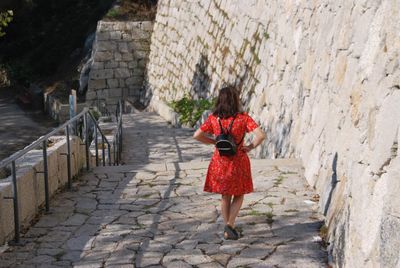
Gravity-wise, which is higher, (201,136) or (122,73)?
(201,136)

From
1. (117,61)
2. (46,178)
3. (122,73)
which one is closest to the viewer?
(46,178)

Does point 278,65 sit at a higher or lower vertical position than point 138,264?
higher

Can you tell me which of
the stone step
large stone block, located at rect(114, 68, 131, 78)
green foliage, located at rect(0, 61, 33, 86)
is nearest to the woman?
the stone step

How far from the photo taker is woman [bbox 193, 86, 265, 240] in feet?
14.4

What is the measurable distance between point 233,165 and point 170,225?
2.95 ft

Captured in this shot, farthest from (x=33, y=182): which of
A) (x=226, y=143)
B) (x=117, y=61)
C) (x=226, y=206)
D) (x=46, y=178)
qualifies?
(x=117, y=61)

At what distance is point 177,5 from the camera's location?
16984 mm

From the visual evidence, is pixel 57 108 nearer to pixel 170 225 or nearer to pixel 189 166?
pixel 189 166

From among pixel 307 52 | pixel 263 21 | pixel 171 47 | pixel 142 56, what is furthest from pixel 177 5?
pixel 307 52

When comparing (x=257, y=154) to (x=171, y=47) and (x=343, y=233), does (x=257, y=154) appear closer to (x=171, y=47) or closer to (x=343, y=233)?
(x=343, y=233)

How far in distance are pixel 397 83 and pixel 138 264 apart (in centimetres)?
218

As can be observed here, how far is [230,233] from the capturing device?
14.7 ft

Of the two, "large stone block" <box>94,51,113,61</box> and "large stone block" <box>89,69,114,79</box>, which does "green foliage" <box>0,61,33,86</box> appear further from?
"large stone block" <box>94,51,113,61</box>

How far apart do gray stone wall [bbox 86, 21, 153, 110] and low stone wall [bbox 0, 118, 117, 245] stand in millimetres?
12500
